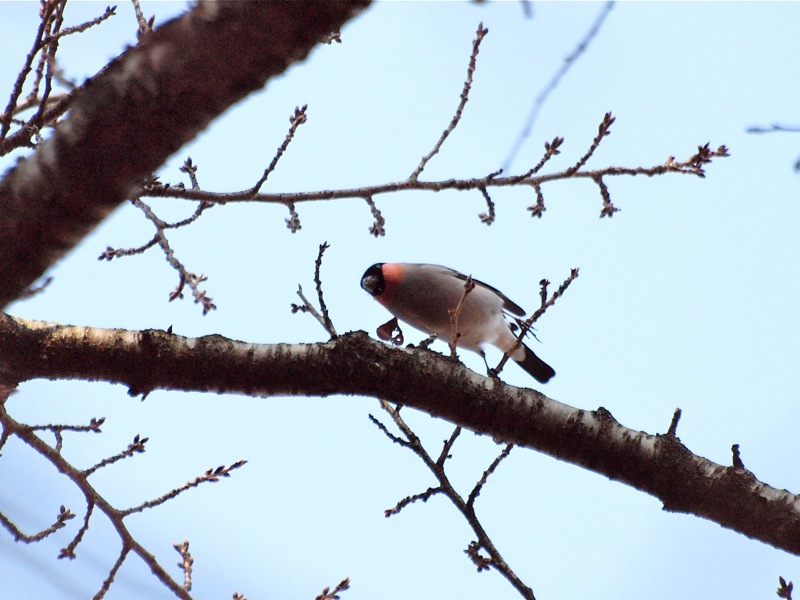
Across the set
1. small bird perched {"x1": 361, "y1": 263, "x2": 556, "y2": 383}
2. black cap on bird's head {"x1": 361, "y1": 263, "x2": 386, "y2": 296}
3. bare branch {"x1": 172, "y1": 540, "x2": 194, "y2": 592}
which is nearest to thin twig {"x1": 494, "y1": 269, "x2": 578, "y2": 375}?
bare branch {"x1": 172, "y1": 540, "x2": 194, "y2": 592}

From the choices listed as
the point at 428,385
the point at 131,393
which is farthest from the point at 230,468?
the point at 428,385

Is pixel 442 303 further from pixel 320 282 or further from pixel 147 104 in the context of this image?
pixel 147 104

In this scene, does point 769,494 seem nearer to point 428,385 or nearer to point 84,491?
point 428,385

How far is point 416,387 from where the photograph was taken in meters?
2.36

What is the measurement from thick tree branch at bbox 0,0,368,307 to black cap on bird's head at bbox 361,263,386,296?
16.0ft

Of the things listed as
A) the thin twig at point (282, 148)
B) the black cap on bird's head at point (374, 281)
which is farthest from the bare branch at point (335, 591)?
the black cap on bird's head at point (374, 281)

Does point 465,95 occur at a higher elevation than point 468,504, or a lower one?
higher

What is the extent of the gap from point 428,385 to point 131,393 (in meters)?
0.90

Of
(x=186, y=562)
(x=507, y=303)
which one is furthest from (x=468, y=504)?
(x=507, y=303)

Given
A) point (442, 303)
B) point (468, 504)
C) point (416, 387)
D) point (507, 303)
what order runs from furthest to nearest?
point (507, 303) → point (442, 303) → point (468, 504) → point (416, 387)

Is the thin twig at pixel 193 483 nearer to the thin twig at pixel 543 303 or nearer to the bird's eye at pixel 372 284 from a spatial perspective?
the thin twig at pixel 543 303

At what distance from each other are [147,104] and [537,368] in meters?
5.81

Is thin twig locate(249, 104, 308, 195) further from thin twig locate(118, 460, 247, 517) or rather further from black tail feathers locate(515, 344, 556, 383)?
black tail feathers locate(515, 344, 556, 383)

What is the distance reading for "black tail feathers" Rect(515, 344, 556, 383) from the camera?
6559mm
